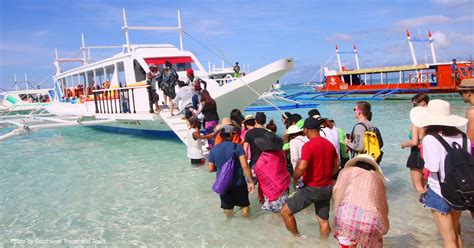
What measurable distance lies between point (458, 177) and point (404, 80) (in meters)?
28.3

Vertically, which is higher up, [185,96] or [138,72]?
[138,72]

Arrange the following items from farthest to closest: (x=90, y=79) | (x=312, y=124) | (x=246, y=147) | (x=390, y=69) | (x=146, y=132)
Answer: (x=390, y=69) < (x=90, y=79) < (x=146, y=132) < (x=246, y=147) < (x=312, y=124)

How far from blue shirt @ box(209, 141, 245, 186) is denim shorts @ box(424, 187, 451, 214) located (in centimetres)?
228

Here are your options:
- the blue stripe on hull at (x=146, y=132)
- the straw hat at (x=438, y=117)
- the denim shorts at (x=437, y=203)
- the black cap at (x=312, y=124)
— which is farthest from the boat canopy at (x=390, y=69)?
the denim shorts at (x=437, y=203)

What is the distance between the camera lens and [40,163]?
10539mm

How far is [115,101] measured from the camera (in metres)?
11.8

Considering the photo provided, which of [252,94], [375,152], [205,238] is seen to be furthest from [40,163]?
[375,152]

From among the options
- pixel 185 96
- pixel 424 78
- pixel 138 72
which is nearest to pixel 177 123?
pixel 185 96

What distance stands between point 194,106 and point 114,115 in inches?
151

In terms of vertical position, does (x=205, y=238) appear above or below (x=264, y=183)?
below

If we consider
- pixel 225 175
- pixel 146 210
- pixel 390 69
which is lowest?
pixel 146 210

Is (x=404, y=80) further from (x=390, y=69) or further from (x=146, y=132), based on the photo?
(x=146, y=132)

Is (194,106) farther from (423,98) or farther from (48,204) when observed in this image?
(423,98)

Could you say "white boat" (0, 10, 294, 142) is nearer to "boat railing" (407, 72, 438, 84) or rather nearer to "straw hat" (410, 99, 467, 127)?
"straw hat" (410, 99, 467, 127)
